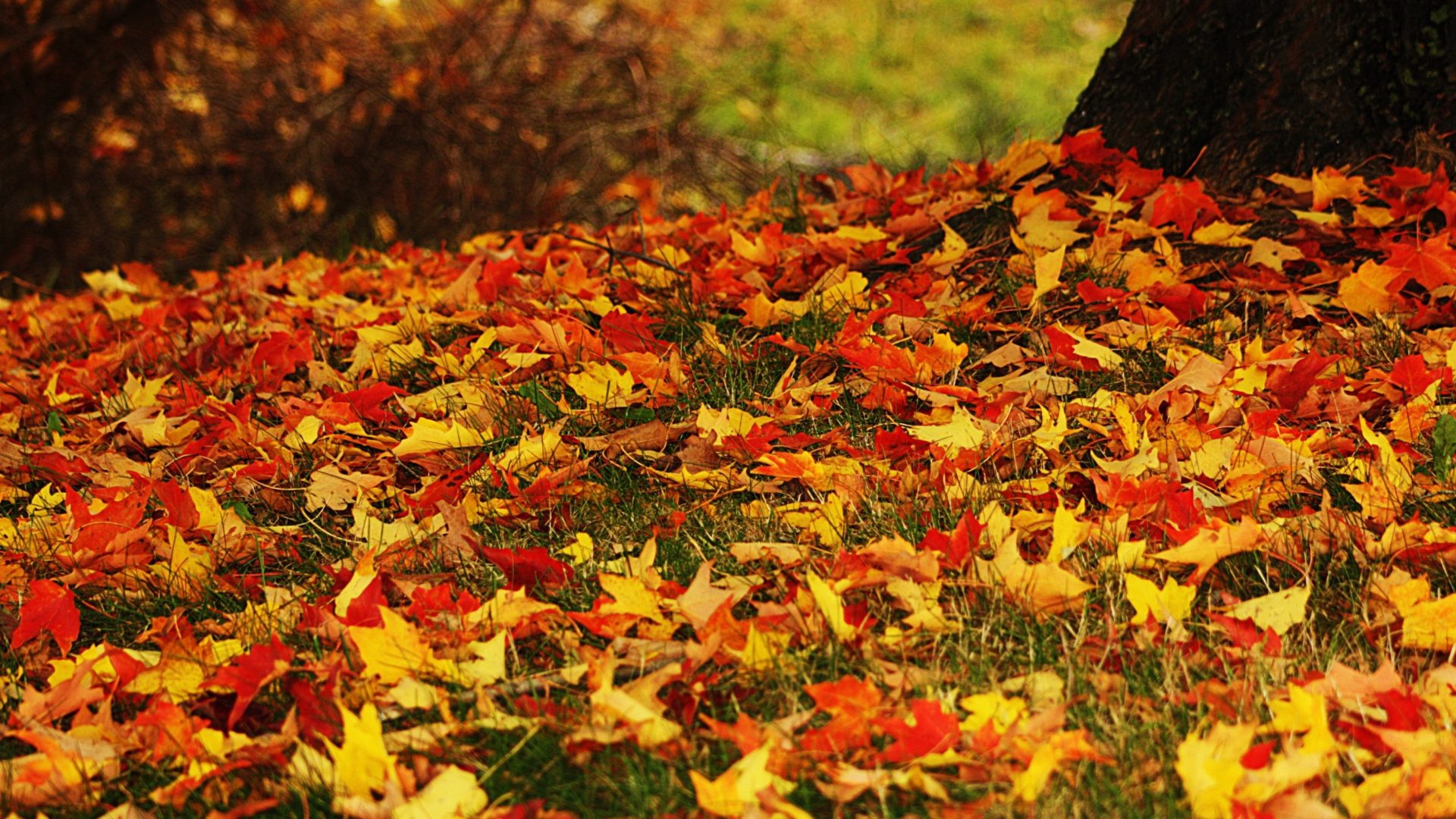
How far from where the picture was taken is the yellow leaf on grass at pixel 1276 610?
1527 millimetres

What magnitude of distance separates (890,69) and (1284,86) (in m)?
5.97

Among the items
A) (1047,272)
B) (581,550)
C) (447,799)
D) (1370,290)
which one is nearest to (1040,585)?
(581,550)

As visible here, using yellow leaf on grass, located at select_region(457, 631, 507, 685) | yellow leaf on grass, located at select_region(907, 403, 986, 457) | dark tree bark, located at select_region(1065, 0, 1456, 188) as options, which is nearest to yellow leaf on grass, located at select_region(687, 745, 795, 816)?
yellow leaf on grass, located at select_region(457, 631, 507, 685)

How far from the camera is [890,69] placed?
8.79 meters

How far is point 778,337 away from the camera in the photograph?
247cm

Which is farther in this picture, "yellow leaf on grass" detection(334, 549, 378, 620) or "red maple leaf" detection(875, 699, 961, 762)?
"yellow leaf on grass" detection(334, 549, 378, 620)

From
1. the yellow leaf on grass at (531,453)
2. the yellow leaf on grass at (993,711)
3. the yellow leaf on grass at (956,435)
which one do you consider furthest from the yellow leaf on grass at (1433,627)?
the yellow leaf on grass at (531,453)

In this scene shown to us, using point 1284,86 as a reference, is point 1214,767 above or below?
below

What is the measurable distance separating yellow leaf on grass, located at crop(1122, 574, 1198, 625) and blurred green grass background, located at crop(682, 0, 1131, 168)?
4991mm

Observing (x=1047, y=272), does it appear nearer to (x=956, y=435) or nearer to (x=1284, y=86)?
(x=956, y=435)

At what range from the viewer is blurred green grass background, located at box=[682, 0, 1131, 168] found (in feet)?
23.1

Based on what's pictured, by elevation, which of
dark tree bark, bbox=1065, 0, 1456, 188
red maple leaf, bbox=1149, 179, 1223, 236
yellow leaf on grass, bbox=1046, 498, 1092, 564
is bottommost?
yellow leaf on grass, bbox=1046, 498, 1092, 564

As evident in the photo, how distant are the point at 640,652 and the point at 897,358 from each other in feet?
3.05

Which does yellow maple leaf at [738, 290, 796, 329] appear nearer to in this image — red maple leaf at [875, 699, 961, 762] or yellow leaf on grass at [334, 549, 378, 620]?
yellow leaf on grass at [334, 549, 378, 620]
